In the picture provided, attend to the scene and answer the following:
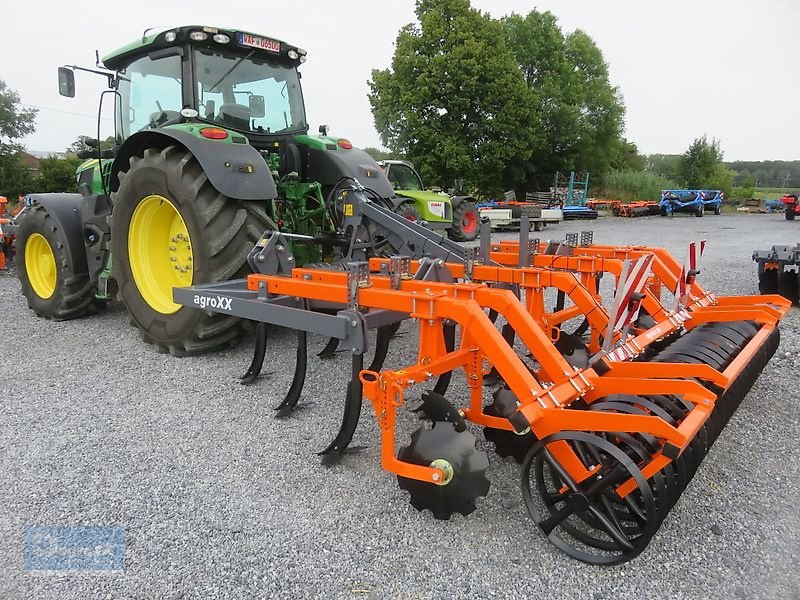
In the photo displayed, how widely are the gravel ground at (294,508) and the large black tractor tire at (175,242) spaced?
1.37 ft

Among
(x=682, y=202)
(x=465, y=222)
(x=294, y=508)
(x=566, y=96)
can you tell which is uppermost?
(x=566, y=96)

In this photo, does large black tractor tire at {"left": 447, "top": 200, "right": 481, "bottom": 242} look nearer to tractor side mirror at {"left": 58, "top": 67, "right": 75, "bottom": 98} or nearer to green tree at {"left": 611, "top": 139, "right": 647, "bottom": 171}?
tractor side mirror at {"left": 58, "top": 67, "right": 75, "bottom": 98}

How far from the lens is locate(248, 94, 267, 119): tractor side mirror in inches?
184

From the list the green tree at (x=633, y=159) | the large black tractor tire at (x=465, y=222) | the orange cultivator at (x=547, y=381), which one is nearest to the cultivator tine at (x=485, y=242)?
the orange cultivator at (x=547, y=381)

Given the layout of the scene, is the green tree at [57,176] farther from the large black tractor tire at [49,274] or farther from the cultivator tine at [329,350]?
the cultivator tine at [329,350]

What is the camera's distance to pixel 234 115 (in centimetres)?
446

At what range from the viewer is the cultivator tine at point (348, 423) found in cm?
240

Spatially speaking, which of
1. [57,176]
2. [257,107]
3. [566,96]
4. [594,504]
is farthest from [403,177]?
[566,96]

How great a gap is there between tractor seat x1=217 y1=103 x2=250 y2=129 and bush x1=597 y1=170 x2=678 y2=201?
28771 mm

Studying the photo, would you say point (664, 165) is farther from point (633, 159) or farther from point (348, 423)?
point (348, 423)

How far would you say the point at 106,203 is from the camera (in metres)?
4.77

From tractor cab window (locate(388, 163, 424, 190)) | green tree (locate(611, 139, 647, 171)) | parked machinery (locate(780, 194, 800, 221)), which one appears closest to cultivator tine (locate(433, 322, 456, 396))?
tractor cab window (locate(388, 163, 424, 190))

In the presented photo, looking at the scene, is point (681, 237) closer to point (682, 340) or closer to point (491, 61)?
point (491, 61)

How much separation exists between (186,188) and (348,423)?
2084 millimetres
